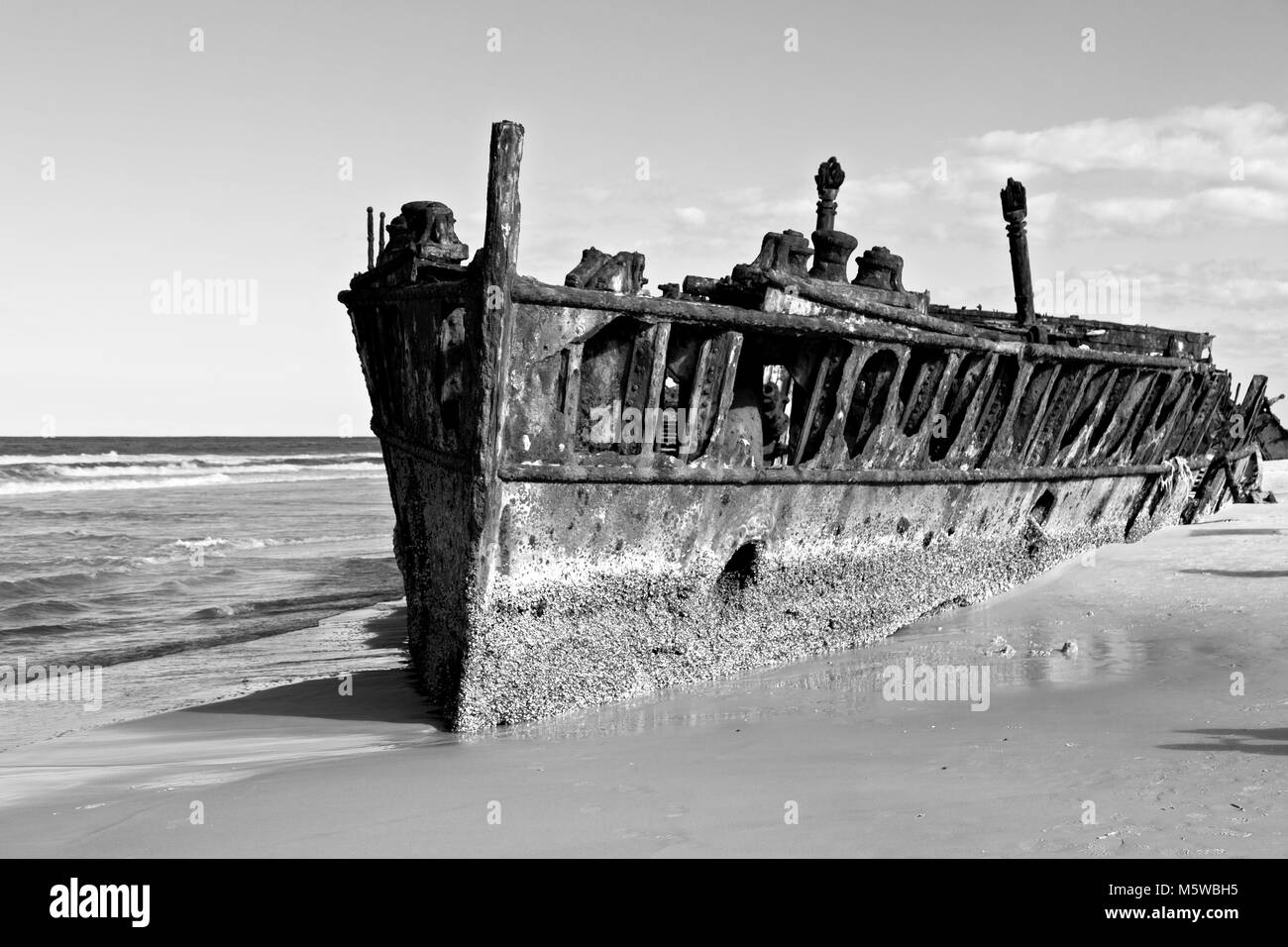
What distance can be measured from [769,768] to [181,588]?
11.0 m

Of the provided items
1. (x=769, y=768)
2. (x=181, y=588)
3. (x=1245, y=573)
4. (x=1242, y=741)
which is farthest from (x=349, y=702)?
(x=181, y=588)

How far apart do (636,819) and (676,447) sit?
3.14 metres

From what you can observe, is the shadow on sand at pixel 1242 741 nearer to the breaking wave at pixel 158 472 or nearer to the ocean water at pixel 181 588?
the ocean water at pixel 181 588

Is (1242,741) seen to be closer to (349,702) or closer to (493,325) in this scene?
(493,325)

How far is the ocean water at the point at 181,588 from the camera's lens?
8.94 m

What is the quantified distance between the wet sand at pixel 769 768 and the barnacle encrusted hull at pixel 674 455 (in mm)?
442

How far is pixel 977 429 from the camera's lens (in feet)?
31.4

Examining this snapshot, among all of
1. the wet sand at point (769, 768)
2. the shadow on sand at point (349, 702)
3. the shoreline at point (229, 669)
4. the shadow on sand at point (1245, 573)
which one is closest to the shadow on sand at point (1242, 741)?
the wet sand at point (769, 768)

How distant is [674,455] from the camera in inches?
277

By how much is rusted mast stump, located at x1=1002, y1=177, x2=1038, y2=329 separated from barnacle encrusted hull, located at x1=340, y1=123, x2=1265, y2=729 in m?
0.85

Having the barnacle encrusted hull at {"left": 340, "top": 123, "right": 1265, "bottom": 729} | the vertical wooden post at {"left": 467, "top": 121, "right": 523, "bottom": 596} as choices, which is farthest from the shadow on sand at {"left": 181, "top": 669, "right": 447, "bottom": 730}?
the vertical wooden post at {"left": 467, "top": 121, "right": 523, "bottom": 596}

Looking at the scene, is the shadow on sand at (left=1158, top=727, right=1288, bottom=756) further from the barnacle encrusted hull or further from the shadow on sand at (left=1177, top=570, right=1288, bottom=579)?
the shadow on sand at (left=1177, top=570, right=1288, bottom=579)
